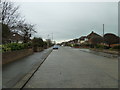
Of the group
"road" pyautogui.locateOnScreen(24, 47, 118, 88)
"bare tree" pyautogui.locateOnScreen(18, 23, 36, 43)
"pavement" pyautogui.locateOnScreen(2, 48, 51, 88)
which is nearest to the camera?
"road" pyautogui.locateOnScreen(24, 47, 118, 88)

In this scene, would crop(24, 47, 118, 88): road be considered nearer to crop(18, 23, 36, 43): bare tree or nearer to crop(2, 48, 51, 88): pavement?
crop(2, 48, 51, 88): pavement

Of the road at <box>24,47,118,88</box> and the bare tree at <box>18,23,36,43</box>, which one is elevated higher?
the bare tree at <box>18,23,36,43</box>

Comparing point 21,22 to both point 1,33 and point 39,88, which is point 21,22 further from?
point 39,88

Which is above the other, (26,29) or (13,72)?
(26,29)

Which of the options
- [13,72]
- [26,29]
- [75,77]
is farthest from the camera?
[26,29]

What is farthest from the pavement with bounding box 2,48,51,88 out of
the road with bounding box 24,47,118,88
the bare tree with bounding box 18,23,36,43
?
the bare tree with bounding box 18,23,36,43

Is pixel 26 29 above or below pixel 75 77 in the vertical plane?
above

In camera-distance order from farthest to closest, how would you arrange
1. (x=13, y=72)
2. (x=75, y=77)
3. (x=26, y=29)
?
(x=26, y=29), (x=13, y=72), (x=75, y=77)

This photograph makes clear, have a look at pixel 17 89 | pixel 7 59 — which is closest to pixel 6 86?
pixel 17 89

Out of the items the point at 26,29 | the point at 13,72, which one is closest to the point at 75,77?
the point at 13,72

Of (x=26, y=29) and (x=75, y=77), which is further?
(x=26, y=29)

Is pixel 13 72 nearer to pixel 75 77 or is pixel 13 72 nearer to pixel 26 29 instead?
pixel 75 77

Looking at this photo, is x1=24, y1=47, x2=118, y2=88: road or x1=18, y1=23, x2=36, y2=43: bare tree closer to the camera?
x1=24, y1=47, x2=118, y2=88: road

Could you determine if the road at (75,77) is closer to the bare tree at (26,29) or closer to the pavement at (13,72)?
the pavement at (13,72)
